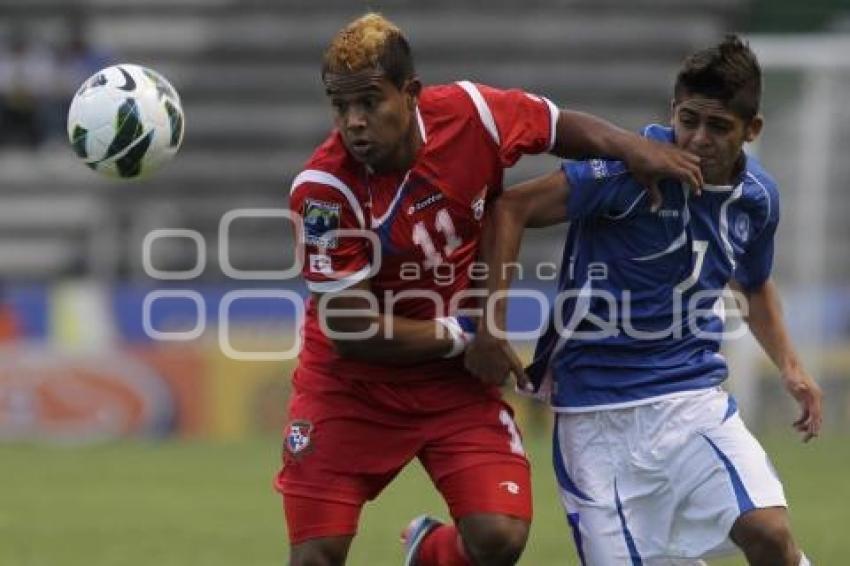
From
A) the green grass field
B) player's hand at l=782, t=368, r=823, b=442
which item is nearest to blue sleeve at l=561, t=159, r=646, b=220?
player's hand at l=782, t=368, r=823, b=442

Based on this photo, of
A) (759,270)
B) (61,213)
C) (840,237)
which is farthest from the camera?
(61,213)

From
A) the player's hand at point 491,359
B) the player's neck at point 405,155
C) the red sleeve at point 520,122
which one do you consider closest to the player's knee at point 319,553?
the player's hand at point 491,359

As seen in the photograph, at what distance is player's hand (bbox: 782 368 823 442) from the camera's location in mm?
A: 6375

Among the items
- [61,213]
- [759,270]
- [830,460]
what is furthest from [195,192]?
[759,270]

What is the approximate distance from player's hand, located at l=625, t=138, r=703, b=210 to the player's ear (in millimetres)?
213

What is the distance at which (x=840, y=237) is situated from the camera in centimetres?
1892

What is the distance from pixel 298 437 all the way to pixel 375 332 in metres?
0.53

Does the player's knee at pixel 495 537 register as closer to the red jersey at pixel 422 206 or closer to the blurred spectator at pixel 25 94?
the red jersey at pixel 422 206

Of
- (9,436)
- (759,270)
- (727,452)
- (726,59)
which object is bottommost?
(9,436)

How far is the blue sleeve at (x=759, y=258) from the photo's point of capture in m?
6.31

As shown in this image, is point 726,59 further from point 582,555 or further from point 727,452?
point 582,555

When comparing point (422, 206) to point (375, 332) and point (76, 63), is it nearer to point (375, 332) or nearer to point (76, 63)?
point (375, 332)

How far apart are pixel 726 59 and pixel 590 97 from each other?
1582cm

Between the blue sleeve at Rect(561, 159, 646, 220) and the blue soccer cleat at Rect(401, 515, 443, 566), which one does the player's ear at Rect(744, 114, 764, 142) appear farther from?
the blue soccer cleat at Rect(401, 515, 443, 566)
